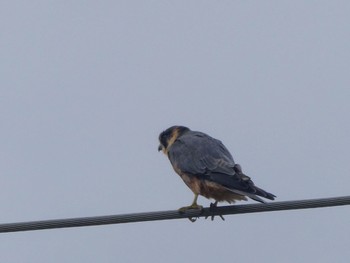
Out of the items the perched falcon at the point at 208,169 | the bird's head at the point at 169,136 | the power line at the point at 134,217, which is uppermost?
the bird's head at the point at 169,136

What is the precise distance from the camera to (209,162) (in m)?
9.85

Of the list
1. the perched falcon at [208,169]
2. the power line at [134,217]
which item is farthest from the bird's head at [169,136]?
the power line at [134,217]

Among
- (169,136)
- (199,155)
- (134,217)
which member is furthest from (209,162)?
(134,217)

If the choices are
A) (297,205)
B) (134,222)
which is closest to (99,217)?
(134,222)

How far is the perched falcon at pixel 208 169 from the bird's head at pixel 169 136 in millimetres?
26

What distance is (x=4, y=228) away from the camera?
7574 mm

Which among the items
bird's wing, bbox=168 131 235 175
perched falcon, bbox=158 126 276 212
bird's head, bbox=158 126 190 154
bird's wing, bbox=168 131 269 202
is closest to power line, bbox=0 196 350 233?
perched falcon, bbox=158 126 276 212

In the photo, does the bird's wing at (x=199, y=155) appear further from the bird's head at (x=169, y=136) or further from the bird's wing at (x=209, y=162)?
the bird's head at (x=169, y=136)

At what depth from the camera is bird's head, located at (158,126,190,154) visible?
1121cm

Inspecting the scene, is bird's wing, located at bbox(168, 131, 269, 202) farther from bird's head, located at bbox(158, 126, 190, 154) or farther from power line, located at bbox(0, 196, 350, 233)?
power line, located at bbox(0, 196, 350, 233)

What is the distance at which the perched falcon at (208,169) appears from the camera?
9.09 m

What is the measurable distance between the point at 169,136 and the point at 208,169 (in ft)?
5.70

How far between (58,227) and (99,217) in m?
0.32

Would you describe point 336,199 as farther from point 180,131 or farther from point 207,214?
point 180,131
